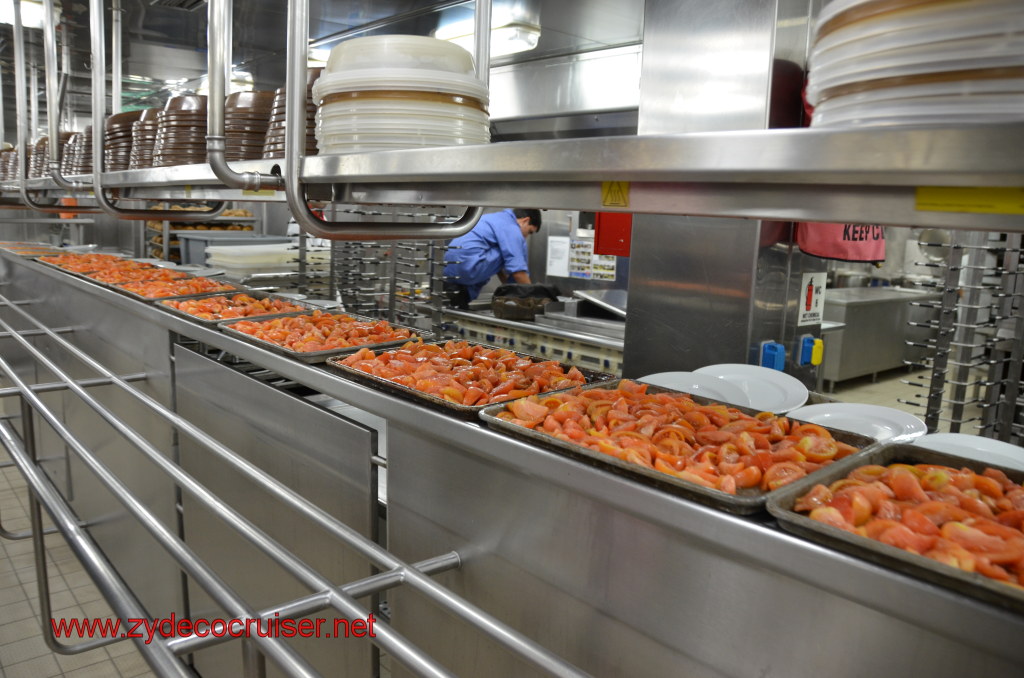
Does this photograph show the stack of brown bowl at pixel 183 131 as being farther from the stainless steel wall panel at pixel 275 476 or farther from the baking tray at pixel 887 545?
the baking tray at pixel 887 545

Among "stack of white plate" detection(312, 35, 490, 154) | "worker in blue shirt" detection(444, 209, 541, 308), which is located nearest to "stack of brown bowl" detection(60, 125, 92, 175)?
"worker in blue shirt" detection(444, 209, 541, 308)

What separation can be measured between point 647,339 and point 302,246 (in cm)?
340

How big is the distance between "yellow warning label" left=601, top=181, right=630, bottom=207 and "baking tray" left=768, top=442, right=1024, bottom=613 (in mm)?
492

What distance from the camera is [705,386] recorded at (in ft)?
6.66

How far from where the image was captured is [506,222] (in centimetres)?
601

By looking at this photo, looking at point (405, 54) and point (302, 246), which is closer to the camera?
point (405, 54)

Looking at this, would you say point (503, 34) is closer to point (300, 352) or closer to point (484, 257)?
point (484, 257)

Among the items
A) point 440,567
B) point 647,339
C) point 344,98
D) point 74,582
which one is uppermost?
point 344,98

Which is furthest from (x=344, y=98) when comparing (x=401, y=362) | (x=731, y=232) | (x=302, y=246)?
(x=302, y=246)

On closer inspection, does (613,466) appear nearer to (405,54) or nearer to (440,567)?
(440,567)

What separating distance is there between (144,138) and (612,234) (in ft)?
6.78

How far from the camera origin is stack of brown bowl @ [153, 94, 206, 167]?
254 cm

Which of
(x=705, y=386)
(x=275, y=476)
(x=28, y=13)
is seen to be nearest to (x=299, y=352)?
(x=275, y=476)

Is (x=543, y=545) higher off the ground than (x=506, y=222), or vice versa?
(x=506, y=222)
